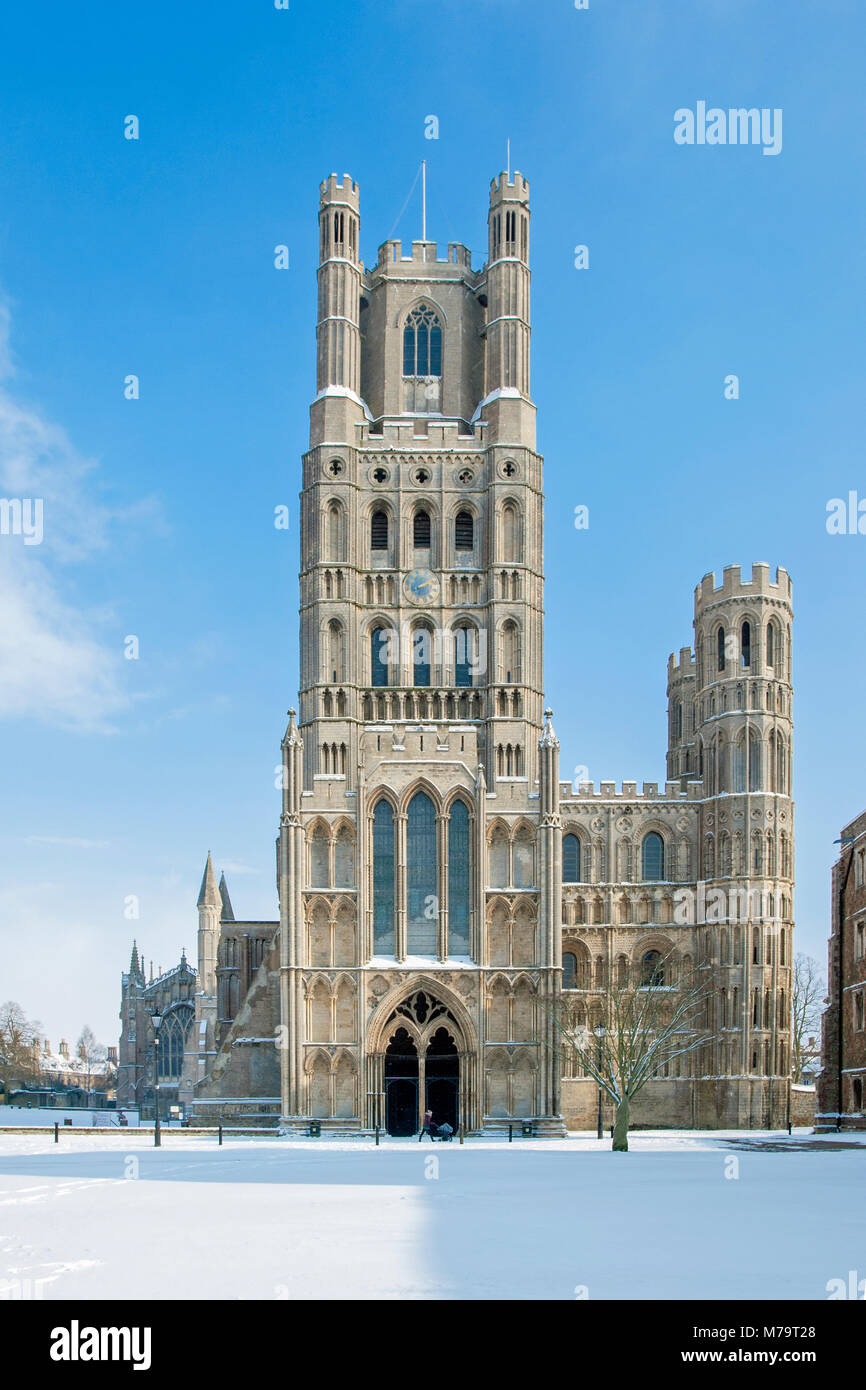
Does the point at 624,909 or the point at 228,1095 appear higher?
the point at 624,909

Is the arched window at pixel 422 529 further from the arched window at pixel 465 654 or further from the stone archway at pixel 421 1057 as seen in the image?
the stone archway at pixel 421 1057

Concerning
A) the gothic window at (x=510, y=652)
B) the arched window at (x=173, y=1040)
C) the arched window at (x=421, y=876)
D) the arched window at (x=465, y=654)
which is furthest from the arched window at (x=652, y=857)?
the arched window at (x=173, y=1040)

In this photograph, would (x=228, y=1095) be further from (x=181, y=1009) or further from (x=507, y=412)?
(x=181, y=1009)

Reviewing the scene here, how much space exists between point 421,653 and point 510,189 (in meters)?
23.6

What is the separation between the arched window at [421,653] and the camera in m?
68.3

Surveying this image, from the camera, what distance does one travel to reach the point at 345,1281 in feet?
51.7

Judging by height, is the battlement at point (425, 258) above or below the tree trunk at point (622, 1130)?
above

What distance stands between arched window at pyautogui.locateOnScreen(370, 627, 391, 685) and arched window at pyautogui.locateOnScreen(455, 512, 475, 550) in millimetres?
5506

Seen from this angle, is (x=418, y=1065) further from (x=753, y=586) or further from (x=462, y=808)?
(x=753, y=586)

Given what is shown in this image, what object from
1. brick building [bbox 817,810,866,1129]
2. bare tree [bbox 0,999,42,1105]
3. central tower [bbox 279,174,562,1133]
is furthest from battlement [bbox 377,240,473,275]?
bare tree [bbox 0,999,42,1105]

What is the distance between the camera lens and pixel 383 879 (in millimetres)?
61781

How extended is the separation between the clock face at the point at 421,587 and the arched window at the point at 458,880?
1086cm
